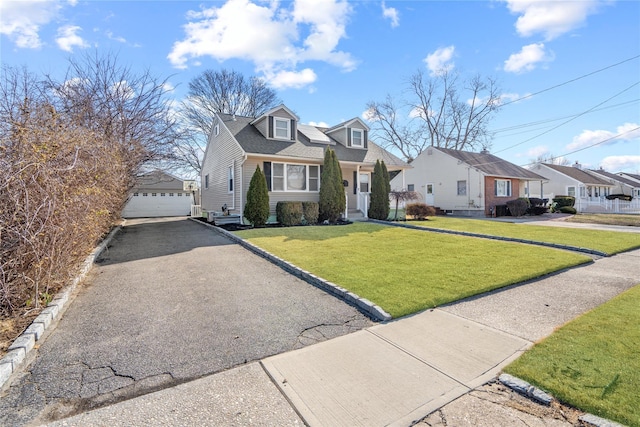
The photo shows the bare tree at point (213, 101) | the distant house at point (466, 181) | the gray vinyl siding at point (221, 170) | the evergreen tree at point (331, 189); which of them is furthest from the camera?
the bare tree at point (213, 101)

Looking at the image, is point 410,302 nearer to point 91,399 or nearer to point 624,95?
point 91,399

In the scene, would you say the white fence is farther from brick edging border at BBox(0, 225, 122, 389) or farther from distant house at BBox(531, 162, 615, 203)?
brick edging border at BBox(0, 225, 122, 389)

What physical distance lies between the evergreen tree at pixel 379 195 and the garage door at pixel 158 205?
18.6 meters

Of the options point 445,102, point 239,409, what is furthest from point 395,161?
point 445,102

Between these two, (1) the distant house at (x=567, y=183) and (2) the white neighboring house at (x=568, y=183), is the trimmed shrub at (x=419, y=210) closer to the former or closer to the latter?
(2) the white neighboring house at (x=568, y=183)

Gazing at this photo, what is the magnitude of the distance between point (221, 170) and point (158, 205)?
493 inches

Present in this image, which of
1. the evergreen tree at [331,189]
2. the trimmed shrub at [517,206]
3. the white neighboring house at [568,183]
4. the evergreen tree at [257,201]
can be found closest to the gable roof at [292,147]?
→ the evergreen tree at [331,189]

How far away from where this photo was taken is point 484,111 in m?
35.4

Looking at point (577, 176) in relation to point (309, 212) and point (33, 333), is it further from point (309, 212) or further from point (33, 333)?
point (33, 333)

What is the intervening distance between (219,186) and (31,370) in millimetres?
15202

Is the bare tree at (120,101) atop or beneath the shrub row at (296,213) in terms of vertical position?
atop

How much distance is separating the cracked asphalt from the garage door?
21552mm

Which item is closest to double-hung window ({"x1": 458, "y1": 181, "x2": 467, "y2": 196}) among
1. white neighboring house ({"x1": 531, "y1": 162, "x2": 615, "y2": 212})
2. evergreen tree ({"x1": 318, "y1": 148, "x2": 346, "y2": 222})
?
evergreen tree ({"x1": 318, "y1": 148, "x2": 346, "y2": 222})

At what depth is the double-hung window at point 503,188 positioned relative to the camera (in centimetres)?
2433
